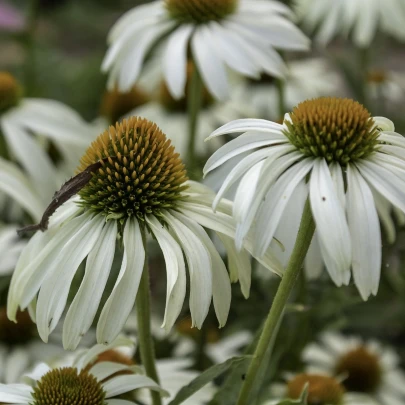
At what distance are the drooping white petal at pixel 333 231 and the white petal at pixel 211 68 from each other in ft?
1.59

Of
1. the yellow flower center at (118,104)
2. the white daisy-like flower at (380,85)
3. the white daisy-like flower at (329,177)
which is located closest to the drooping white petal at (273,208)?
the white daisy-like flower at (329,177)

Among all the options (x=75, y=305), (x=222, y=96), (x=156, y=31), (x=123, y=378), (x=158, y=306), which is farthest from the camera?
(x=158, y=306)

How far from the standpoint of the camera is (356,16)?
1.45m

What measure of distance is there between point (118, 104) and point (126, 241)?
111 cm

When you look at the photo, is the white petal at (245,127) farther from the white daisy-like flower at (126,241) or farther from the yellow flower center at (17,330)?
the yellow flower center at (17,330)

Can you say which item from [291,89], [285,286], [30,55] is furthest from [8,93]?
[285,286]

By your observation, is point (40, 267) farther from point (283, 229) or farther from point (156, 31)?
point (156, 31)

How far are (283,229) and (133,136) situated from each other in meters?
0.17

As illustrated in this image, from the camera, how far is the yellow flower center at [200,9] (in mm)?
1140

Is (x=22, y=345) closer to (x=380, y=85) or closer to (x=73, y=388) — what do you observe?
(x=73, y=388)

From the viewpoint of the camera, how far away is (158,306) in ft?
4.84

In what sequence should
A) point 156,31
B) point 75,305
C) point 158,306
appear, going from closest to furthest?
point 75,305 → point 156,31 → point 158,306

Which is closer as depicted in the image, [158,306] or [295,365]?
[295,365]

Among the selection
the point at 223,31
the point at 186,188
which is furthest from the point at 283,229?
the point at 223,31
